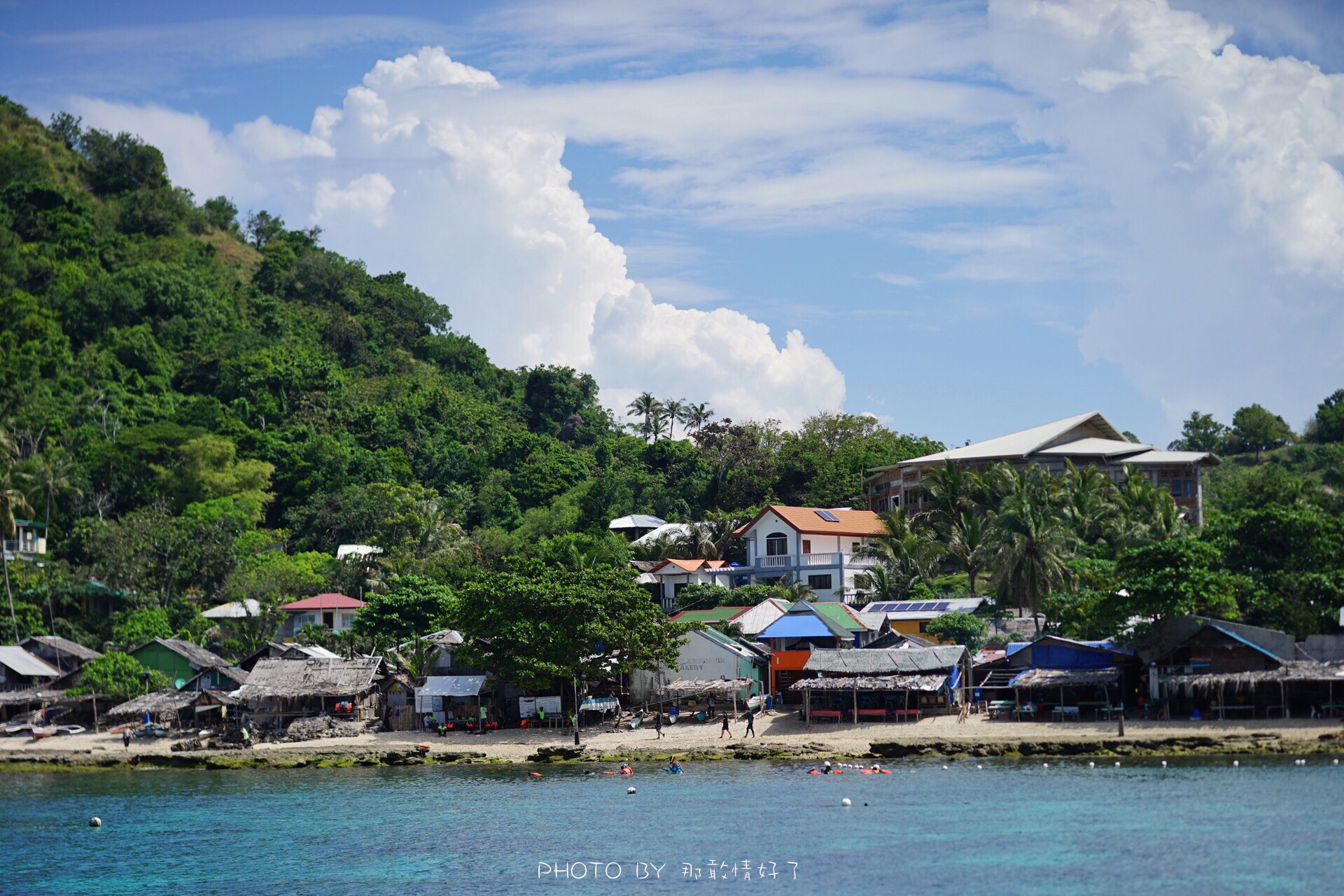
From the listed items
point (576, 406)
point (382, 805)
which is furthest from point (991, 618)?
point (576, 406)

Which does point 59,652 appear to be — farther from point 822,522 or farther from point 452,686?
point 822,522

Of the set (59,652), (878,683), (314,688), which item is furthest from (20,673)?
(878,683)

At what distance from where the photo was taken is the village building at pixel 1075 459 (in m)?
70.9

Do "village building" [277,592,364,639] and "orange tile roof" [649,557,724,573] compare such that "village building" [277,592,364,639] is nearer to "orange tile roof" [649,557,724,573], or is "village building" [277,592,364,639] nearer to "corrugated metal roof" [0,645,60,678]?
"corrugated metal roof" [0,645,60,678]

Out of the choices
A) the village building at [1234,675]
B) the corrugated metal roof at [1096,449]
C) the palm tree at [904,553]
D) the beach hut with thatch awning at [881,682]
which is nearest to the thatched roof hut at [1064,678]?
the village building at [1234,675]

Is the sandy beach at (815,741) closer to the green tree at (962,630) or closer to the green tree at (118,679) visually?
the green tree at (118,679)

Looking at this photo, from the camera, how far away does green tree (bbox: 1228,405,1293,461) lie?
109 metres

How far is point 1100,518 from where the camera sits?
62094 mm

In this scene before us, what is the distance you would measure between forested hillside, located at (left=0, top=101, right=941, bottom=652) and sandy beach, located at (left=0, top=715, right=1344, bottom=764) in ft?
34.0

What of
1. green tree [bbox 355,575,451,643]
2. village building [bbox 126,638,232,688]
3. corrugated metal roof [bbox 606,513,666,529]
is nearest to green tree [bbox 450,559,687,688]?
green tree [bbox 355,575,451,643]

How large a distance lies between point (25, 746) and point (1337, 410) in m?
94.7

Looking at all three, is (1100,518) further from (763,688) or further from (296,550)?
(296,550)

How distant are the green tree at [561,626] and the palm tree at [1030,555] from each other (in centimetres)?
1539

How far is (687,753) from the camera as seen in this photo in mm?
47812
